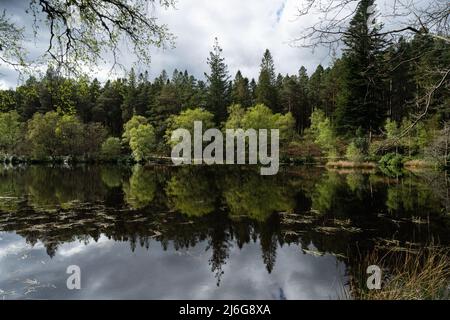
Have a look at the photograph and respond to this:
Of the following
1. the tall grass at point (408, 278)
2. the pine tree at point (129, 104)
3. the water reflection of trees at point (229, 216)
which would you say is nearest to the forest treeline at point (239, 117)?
the pine tree at point (129, 104)

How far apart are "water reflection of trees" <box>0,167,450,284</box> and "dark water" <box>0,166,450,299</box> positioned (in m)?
Result: 0.04

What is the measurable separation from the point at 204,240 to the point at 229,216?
112 inches

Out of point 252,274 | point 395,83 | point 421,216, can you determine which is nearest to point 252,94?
point 395,83

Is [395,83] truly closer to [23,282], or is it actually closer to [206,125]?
[206,125]

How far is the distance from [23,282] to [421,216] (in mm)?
12132

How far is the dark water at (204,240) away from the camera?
6.49 m

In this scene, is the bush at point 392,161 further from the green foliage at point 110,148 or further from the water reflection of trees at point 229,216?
the green foliage at point 110,148

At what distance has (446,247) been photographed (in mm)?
7945

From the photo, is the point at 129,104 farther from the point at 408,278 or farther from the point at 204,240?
the point at 408,278
